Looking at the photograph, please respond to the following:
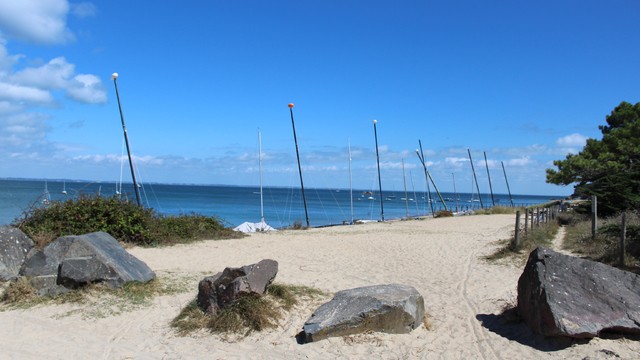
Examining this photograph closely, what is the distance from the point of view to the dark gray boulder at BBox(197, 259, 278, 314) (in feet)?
25.8

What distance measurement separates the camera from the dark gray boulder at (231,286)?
7.86 metres

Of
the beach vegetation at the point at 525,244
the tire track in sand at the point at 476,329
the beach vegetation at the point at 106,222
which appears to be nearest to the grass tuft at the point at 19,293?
the beach vegetation at the point at 106,222

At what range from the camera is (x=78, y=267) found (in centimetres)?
931

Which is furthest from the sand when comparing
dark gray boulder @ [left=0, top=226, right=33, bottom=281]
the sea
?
the sea

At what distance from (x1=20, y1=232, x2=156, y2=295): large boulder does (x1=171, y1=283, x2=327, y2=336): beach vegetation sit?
7.18 ft

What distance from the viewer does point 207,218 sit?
19.8m

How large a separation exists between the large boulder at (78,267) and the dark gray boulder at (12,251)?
0.55 m

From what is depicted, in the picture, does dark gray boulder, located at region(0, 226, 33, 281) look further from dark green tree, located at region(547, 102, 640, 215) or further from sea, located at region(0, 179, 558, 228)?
dark green tree, located at region(547, 102, 640, 215)

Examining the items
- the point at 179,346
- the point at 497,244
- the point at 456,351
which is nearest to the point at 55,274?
the point at 179,346

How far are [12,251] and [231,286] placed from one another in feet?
19.0

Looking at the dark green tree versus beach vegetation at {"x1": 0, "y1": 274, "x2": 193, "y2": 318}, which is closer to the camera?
beach vegetation at {"x1": 0, "y1": 274, "x2": 193, "y2": 318}

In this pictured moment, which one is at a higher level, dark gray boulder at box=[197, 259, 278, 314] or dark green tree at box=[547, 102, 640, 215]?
dark green tree at box=[547, 102, 640, 215]

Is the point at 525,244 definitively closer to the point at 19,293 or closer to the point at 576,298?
the point at 576,298

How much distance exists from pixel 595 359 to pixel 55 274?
9038mm
